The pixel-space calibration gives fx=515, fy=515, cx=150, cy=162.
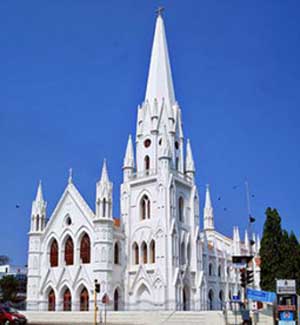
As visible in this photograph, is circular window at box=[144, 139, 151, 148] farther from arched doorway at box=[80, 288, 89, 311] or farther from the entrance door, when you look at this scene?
arched doorway at box=[80, 288, 89, 311]

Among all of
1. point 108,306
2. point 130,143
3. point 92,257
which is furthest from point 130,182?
point 108,306

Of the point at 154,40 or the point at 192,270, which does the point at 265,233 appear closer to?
the point at 192,270

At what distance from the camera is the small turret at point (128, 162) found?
60.2 m

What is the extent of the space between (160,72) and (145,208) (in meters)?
17.4

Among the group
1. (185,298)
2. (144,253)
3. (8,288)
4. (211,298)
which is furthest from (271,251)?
(8,288)

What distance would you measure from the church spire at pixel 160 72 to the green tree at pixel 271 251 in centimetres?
2163

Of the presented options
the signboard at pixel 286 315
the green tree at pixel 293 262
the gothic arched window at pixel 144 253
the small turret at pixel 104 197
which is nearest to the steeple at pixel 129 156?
the small turret at pixel 104 197

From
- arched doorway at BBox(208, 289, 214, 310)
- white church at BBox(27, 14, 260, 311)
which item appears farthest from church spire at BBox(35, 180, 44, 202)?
arched doorway at BBox(208, 289, 214, 310)

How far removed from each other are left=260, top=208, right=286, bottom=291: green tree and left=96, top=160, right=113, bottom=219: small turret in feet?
54.2

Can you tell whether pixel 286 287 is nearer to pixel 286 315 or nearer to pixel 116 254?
pixel 286 315

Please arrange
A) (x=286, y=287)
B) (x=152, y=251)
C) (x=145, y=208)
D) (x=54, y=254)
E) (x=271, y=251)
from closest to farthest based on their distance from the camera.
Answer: (x=286, y=287) → (x=271, y=251) → (x=152, y=251) → (x=145, y=208) → (x=54, y=254)

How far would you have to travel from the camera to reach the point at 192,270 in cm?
5750

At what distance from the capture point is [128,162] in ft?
199

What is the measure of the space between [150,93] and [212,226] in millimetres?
22913
